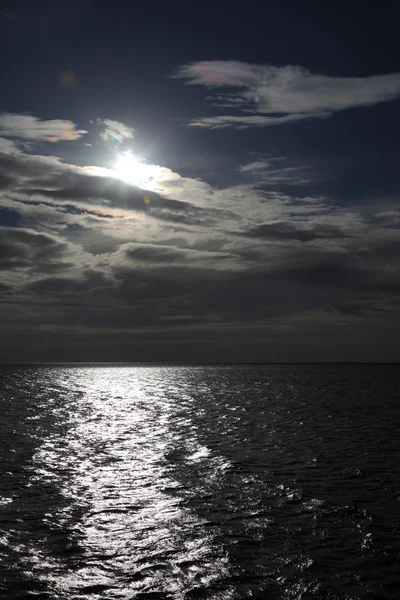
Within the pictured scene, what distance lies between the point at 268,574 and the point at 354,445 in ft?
78.5

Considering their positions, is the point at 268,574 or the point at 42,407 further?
the point at 42,407

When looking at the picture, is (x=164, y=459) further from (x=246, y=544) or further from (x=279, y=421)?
(x=279, y=421)

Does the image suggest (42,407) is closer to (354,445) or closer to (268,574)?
(354,445)

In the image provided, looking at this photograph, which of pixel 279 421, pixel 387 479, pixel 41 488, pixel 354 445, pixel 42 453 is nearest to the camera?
pixel 41 488

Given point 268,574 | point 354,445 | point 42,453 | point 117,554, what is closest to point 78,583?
point 117,554

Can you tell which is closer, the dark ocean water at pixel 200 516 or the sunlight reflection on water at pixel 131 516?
the dark ocean water at pixel 200 516

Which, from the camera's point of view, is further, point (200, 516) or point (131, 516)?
point (200, 516)

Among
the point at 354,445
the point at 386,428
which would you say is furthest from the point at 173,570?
the point at 386,428

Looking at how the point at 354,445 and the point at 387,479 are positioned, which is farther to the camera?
the point at 354,445

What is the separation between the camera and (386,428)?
4600 cm

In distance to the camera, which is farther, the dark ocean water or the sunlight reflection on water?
the sunlight reflection on water

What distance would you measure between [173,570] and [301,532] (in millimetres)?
5510

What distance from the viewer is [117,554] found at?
52.7 ft

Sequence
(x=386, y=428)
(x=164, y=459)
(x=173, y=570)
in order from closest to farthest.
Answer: (x=173, y=570)
(x=164, y=459)
(x=386, y=428)
